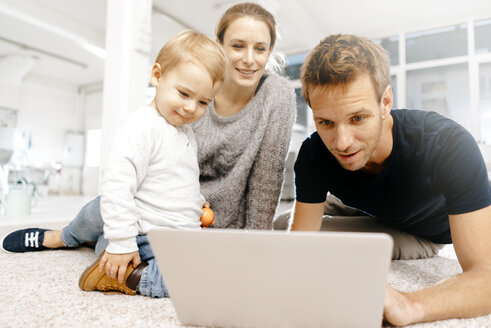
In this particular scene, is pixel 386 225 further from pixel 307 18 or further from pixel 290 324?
pixel 307 18

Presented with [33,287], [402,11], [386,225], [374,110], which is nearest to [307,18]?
[402,11]

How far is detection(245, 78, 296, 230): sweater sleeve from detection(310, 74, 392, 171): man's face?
0.39 meters

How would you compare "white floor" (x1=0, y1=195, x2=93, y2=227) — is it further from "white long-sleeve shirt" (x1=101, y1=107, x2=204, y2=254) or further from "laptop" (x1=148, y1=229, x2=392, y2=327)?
"laptop" (x1=148, y1=229, x2=392, y2=327)

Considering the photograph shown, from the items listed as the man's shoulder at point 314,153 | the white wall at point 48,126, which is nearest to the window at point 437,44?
the man's shoulder at point 314,153

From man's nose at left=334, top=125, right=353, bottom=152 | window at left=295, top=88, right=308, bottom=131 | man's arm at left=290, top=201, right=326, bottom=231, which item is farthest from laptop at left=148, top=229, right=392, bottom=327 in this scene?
window at left=295, top=88, right=308, bottom=131

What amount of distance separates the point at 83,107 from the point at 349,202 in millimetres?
7807

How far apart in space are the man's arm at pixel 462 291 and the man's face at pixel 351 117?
0.84 feet

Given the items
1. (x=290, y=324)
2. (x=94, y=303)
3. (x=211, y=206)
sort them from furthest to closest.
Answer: (x=211, y=206) → (x=94, y=303) → (x=290, y=324)

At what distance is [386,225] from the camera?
138 centimetres

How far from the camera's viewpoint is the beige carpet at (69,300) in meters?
0.67

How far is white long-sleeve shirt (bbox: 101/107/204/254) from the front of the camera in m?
0.77

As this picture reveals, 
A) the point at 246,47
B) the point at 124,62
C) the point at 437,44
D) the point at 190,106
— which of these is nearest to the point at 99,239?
the point at 190,106

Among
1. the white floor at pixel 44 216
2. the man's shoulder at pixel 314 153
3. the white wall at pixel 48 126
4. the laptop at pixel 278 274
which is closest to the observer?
the laptop at pixel 278 274

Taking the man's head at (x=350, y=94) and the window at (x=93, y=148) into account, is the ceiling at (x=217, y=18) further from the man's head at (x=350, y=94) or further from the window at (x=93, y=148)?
the man's head at (x=350, y=94)
